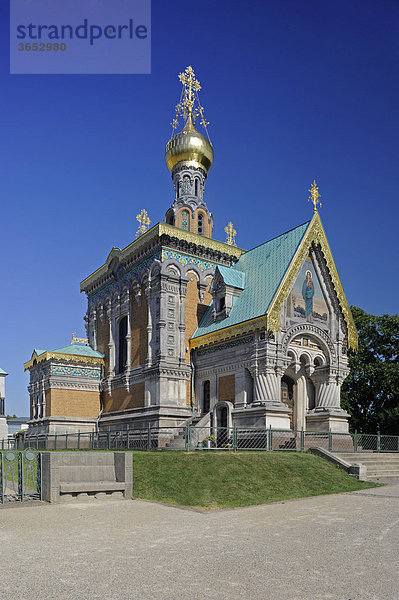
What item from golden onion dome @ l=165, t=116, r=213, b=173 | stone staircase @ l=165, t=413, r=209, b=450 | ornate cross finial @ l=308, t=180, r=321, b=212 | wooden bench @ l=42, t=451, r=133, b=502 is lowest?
stone staircase @ l=165, t=413, r=209, b=450

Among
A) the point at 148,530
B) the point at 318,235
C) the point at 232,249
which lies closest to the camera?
the point at 148,530

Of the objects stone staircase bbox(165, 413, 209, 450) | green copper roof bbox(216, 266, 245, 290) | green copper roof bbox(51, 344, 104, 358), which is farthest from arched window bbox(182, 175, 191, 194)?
stone staircase bbox(165, 413, 209, 450)

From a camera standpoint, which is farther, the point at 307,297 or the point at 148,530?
the point at 307,297

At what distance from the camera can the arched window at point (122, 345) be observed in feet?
105

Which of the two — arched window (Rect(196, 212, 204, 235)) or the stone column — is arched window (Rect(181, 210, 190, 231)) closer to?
arched window (Rect(196, 212, 204, 235))

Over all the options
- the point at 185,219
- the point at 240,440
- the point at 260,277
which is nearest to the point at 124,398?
the point at 240,440

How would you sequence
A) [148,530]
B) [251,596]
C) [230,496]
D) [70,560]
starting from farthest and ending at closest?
[230,496]
[148,530]
[70,560]
[251,596]

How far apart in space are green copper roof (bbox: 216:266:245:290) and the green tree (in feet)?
31.8

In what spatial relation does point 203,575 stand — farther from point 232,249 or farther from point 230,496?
point 232,249

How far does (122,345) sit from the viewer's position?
32562mm

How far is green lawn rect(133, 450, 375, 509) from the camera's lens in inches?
544

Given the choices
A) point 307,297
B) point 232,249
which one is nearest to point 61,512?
point 307,297

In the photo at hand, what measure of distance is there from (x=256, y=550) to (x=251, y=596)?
7.00ft

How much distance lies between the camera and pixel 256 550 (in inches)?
311
